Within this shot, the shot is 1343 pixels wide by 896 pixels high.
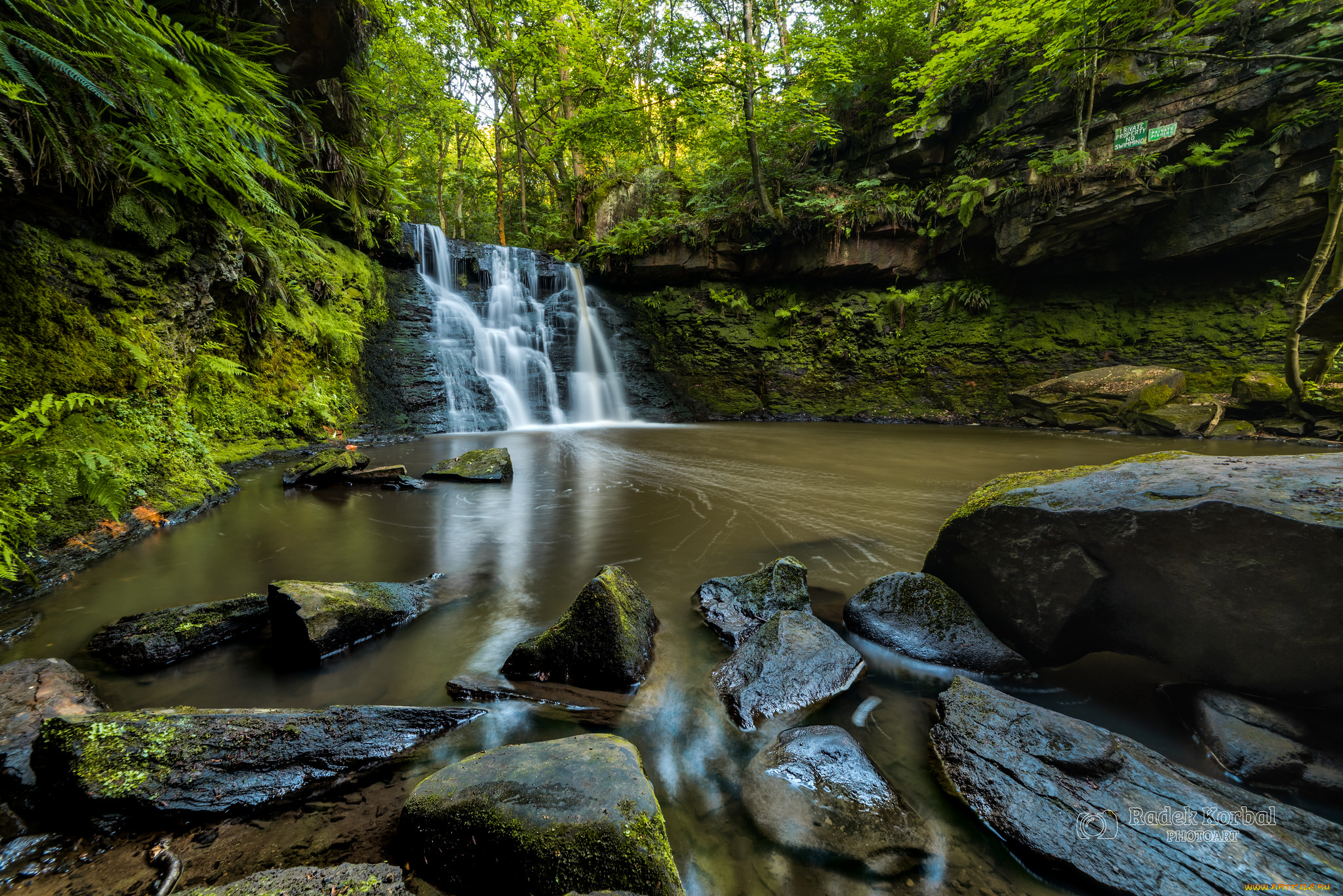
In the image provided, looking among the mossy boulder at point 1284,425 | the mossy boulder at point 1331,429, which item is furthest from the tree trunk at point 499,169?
the mossy boulder at point 1331,429

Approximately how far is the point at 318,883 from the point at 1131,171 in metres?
14.6

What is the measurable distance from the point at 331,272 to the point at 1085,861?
11.6 meters

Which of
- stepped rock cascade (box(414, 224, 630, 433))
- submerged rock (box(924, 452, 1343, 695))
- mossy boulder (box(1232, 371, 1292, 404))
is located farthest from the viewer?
stepped rock cascade (box(414, 224, 630, 433))

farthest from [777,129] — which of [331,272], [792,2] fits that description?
[331,272]

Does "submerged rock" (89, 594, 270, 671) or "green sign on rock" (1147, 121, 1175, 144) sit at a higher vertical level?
"green sign on rock" (1147, 121, 1175, 144)

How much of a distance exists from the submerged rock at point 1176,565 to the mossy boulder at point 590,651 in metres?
1.76

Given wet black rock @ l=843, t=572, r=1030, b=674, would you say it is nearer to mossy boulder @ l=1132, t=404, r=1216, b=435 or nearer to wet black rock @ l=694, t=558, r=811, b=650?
wet black rock @ l=694, t=558, r=811, b=650

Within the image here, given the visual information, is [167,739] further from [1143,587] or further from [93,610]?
[1143,587]

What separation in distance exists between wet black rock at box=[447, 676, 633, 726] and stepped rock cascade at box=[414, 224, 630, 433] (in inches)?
356

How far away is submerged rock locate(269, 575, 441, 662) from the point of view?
2.25m

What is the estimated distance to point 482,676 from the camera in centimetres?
219

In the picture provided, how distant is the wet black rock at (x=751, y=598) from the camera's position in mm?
2617

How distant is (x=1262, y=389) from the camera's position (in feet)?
28.4

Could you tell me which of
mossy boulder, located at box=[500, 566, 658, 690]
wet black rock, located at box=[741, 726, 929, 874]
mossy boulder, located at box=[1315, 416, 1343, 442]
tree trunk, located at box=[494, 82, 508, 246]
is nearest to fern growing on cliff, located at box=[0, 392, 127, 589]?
mossy boulder, located at box=[500, 566, 658, 690]
